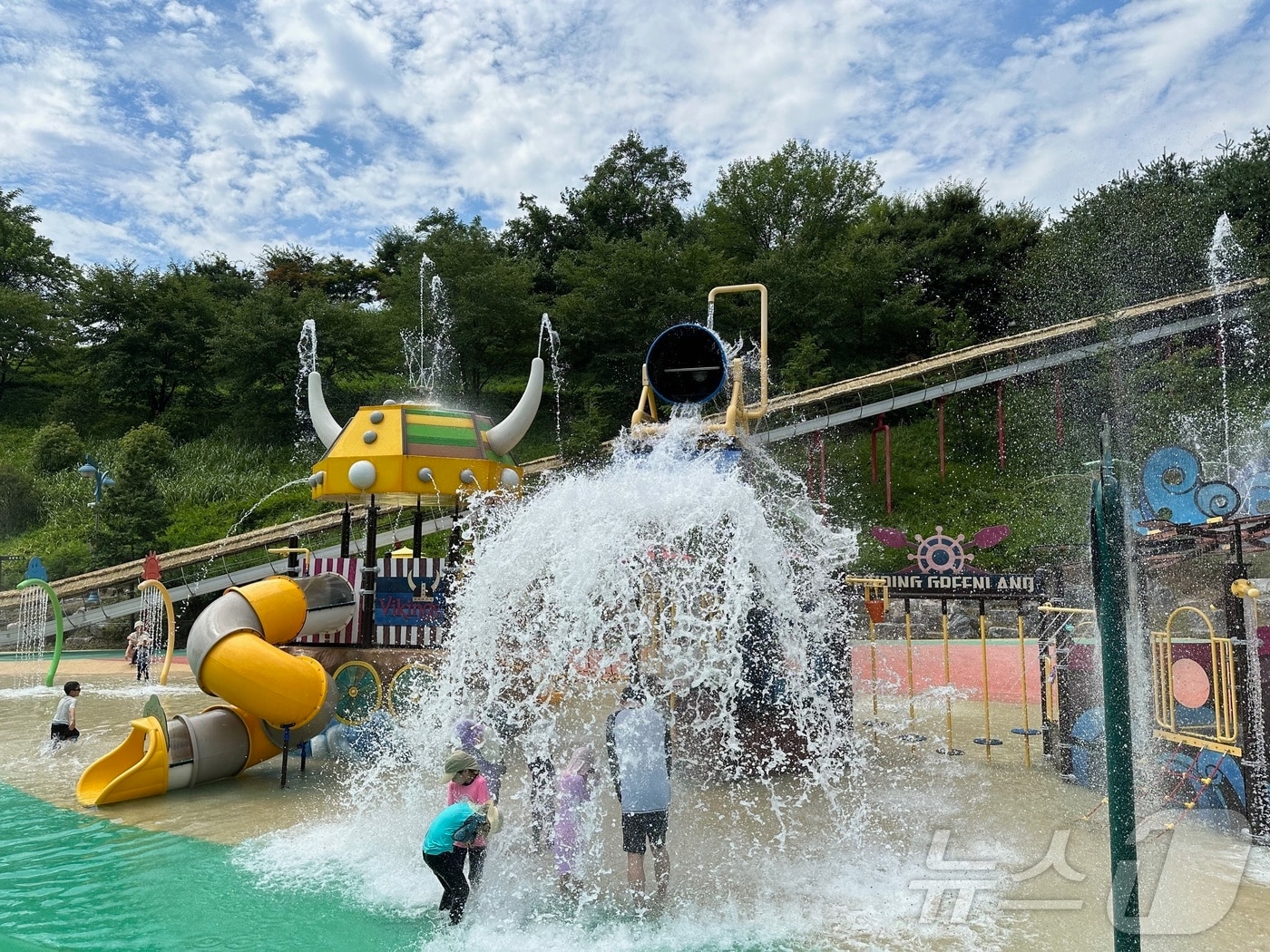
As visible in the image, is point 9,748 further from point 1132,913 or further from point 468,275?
point 468,275

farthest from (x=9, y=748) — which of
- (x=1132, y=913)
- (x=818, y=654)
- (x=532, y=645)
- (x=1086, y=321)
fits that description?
(x=1086, y=321)

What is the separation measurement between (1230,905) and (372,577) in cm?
807

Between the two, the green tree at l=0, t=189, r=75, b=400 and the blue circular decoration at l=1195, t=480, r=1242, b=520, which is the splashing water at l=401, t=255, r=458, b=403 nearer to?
the green tree at l=0, t=189, r=75, b=400

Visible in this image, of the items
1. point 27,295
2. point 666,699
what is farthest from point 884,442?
point 27,295

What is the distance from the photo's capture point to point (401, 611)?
31.4ft

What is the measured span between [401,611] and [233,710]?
1894 mm

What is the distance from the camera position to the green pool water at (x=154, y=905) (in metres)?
4.83

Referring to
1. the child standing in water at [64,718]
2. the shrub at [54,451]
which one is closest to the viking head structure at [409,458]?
the child standing in water at [64,718]

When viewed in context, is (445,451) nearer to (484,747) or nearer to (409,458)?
(409,458)

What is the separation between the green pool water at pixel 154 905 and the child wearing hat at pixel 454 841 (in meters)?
0.25

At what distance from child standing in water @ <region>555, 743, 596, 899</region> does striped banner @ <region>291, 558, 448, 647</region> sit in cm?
439

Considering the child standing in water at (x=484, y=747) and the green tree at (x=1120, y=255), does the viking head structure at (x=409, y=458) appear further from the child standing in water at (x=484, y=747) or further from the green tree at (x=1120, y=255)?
the green tree at (x=1120, y=255)

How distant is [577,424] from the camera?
85.4ft

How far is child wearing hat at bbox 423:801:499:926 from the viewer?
4.71 m
